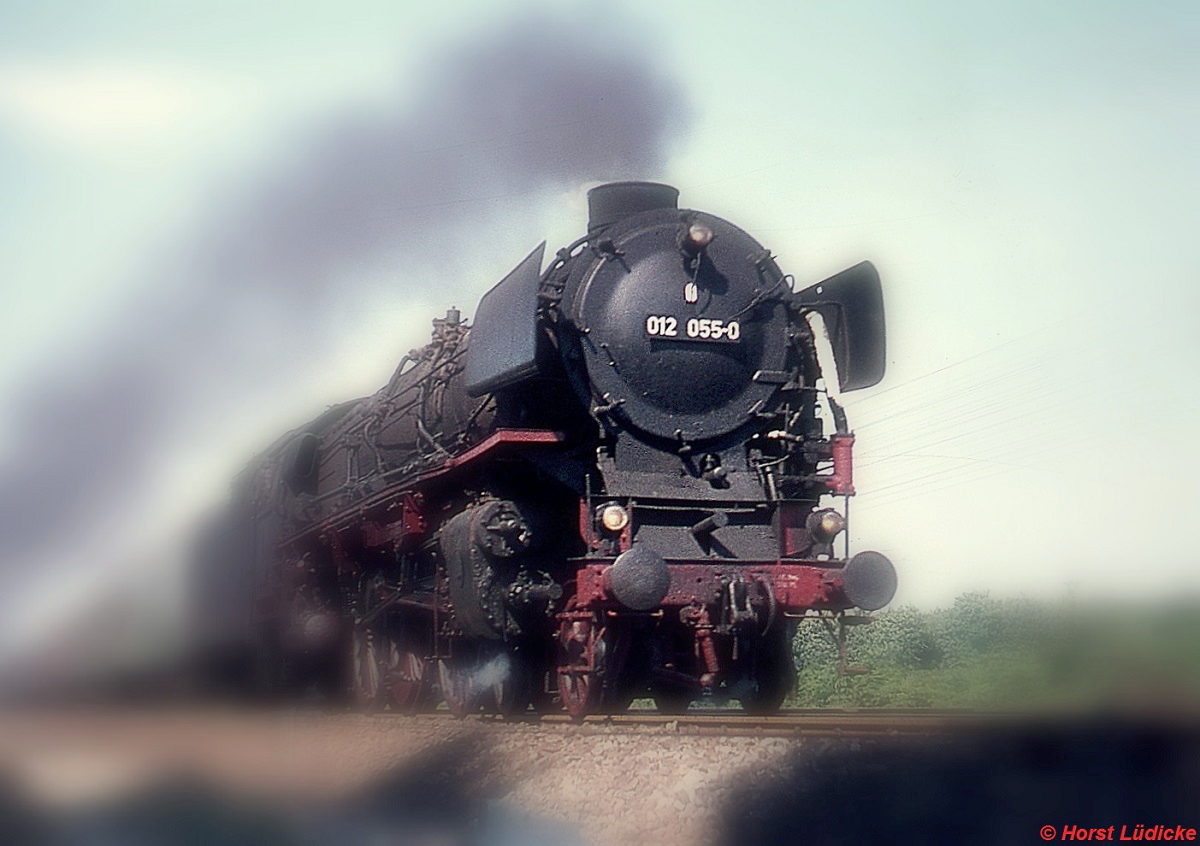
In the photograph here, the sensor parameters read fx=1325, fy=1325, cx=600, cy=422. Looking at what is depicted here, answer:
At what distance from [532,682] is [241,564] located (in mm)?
7437

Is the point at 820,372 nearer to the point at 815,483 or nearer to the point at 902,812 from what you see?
the point at 815,483

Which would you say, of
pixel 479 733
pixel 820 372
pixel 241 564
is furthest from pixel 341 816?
pixel 241 564

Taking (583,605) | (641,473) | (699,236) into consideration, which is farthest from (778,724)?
(699,236)

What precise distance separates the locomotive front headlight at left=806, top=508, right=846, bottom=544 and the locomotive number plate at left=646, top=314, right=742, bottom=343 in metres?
1.43

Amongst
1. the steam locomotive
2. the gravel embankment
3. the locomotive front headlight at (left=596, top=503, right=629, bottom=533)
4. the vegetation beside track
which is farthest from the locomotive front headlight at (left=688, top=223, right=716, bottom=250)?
the gravel embankment

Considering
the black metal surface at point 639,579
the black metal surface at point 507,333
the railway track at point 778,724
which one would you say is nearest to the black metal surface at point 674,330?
the black metal surface at point 507,333

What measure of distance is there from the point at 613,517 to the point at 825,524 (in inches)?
65.8

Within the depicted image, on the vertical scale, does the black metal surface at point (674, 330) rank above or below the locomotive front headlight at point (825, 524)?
above

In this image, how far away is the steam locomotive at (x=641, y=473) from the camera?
8992mm

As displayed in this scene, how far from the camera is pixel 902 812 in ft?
20.9

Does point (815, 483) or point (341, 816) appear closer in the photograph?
point (341, 816)

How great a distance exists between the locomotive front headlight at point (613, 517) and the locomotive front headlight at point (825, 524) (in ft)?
5.02

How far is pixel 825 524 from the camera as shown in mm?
9680

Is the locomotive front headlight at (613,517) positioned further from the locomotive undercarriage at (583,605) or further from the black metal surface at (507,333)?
the black metal surface at (507,333)
